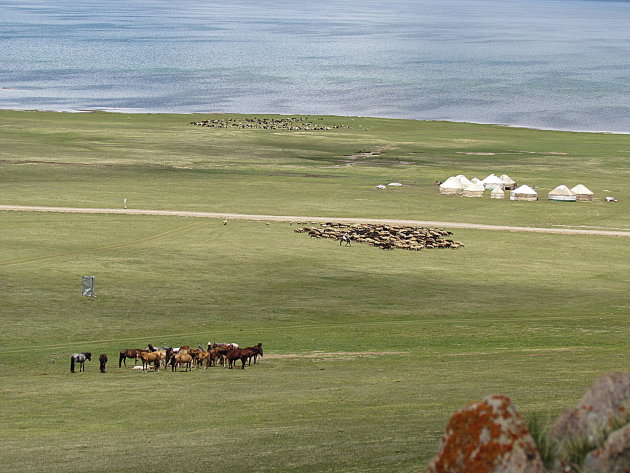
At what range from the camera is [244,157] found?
138750 mm

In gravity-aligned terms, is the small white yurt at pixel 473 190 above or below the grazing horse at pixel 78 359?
above

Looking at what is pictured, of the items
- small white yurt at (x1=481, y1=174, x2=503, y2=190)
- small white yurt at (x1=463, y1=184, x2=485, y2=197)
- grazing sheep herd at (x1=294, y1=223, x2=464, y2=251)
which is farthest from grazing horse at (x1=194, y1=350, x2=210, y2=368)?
small white yurt at (x1=481, y1=174, x2=503, y2=190)

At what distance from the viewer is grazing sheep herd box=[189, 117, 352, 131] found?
174m

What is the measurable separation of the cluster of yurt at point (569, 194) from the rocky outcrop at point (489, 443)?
102m

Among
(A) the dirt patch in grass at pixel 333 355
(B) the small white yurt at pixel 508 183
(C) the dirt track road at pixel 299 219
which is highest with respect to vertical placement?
(B) the small white yurt at pixel 508 183

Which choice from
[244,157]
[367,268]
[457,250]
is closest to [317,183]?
[244,157]

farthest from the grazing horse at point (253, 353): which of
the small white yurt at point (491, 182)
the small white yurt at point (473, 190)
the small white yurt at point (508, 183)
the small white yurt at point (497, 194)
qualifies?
the small white yurt at point (508, 183)

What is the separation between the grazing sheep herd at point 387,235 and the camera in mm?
79000

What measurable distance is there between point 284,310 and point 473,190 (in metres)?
59.6

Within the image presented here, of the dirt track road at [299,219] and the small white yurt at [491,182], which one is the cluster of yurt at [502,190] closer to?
the small white yurt at [491,182]

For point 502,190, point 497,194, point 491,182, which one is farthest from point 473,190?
point 491,182

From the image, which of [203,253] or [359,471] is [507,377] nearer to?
[359,471]

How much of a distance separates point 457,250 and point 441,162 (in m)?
62.4

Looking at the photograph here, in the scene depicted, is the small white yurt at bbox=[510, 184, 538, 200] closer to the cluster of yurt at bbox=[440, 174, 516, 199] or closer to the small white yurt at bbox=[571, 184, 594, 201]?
the cluster of yurt at bbox=[440, 174, 516, 199]
